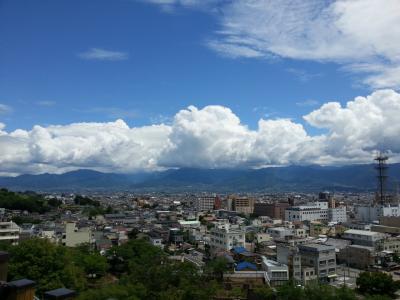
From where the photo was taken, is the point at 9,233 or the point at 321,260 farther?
the point at 9,233

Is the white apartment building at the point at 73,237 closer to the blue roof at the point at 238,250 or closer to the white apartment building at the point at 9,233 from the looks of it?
the white apartment building at the point at 9,233

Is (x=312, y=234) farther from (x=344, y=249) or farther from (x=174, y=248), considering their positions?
(x=174, y=248)

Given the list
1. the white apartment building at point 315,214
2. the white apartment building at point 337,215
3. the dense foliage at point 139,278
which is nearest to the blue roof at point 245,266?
the dense foliage at point 139,278

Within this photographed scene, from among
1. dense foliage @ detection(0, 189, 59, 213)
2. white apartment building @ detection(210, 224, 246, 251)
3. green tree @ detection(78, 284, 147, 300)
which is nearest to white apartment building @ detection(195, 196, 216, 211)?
dense foliage @ detection(0, 189, 59, 213)

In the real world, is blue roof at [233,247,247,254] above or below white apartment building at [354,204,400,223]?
below

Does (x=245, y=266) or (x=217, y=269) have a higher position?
(x=217, y=269)

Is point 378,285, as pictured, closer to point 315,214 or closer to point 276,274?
point 276,274

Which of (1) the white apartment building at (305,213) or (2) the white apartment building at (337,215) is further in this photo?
(2) the white apartment building at (337,215)

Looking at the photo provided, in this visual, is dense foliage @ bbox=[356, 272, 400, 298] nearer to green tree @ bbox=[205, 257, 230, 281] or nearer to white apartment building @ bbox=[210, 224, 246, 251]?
green tree @ bbox=[205, 257, 230, 281]

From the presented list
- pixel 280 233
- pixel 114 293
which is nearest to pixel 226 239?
pixel 280 233

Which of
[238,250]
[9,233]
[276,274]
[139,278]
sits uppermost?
[9,233]

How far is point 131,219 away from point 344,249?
24.9 meters

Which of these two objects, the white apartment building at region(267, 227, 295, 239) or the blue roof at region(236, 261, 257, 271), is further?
the white apartment building at region(267, 227, 295, 239)

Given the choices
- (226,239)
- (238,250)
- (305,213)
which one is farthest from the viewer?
(305,213)
